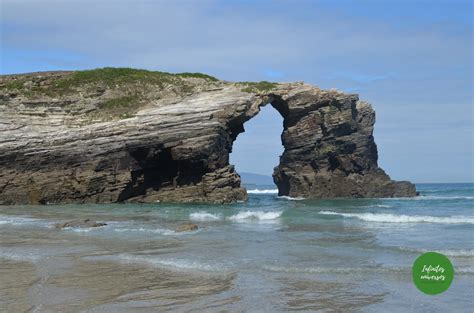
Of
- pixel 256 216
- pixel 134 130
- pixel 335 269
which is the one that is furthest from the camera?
pixel 134 130

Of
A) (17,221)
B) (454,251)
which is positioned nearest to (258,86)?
(17,221)

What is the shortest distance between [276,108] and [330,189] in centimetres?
925

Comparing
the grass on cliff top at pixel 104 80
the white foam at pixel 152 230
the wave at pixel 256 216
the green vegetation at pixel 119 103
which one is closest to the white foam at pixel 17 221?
the white foam at pixel 152 230

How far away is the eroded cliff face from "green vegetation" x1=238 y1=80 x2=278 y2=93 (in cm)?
16

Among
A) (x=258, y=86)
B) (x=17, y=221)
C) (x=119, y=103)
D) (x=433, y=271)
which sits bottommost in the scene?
(x=17, y=221)

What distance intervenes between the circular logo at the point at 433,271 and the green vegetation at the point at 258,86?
39966mm

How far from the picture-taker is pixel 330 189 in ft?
169

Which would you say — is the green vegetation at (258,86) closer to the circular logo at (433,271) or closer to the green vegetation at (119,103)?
the green vegetation at (119,103)

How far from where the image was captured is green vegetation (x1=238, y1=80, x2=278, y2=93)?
4480 centimetres

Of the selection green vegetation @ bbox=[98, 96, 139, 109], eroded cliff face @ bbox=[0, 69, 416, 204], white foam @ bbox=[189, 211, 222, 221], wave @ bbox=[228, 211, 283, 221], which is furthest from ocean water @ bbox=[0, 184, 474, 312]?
green vegetation @ bbox=[98, 96, 139, 109]

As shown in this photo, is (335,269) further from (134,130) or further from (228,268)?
(134,130)

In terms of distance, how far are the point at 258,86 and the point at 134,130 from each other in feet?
39.4

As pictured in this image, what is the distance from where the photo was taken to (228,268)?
39.3ft

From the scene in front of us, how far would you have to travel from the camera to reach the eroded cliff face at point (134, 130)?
38781 millimetres
